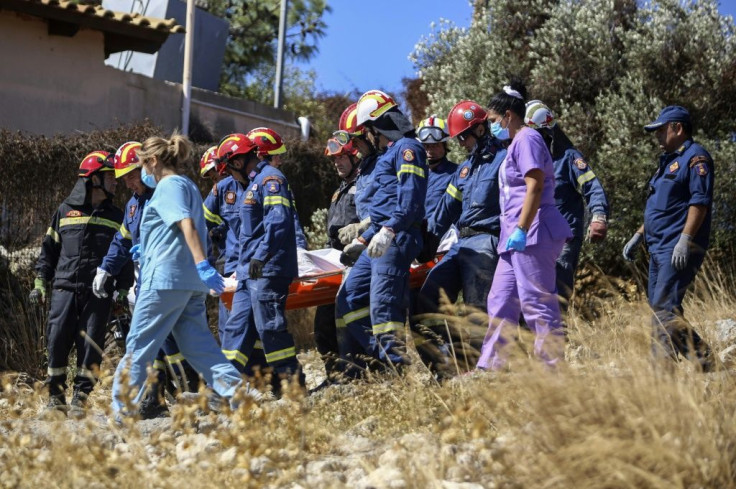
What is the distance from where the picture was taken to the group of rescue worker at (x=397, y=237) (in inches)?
244

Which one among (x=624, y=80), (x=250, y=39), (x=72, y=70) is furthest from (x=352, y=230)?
(x=250, y=39)

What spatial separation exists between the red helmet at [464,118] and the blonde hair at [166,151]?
1974 mm

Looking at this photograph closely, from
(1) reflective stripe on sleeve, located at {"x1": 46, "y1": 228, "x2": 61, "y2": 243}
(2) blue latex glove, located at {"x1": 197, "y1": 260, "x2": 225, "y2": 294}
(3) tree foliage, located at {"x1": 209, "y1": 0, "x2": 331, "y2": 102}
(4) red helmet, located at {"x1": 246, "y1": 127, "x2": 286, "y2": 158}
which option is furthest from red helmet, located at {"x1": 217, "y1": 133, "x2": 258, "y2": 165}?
(3) tree foliage, located at {"x1": 209, "y1": 0, "x2": 331, "y2": 102}

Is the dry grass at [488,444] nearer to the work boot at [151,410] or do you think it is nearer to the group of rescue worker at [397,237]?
the group of rescue worker at [397,237]

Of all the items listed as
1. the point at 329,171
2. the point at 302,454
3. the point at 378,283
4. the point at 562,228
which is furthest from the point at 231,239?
the point at 329,171

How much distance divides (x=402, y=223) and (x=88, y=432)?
10.3ft

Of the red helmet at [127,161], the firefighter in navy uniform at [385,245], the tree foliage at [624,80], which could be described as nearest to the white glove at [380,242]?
the firefighter in navy uniform at [385,245]

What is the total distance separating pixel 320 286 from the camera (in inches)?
307

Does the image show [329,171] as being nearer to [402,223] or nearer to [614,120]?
[614,120]

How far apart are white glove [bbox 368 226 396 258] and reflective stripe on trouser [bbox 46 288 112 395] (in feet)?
7.79

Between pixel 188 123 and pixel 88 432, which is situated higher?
pixel 188 123

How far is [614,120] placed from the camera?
1092 cm

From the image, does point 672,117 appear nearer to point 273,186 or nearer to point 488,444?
point 273,186

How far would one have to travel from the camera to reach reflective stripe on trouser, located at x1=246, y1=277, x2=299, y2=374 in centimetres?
716
